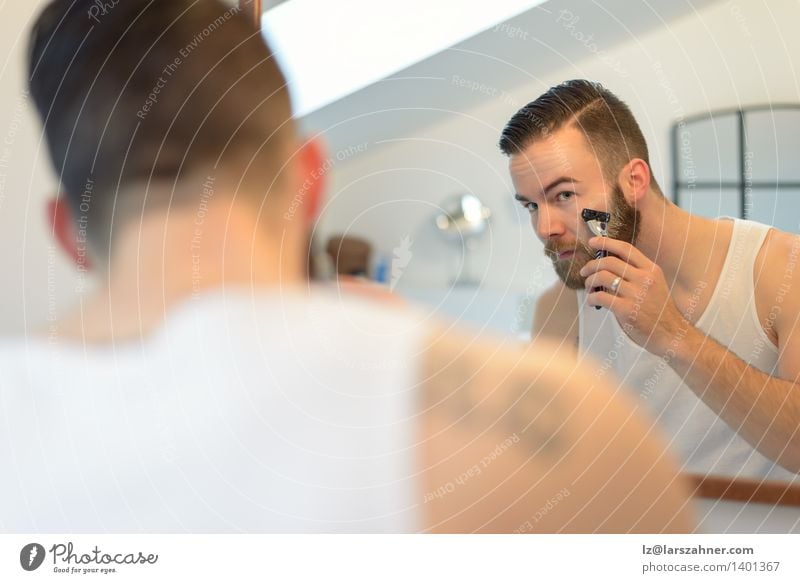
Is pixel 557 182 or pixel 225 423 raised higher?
pixel 557 182

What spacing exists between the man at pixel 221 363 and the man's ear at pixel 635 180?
15 centimetres

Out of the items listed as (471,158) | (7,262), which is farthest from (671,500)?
(7,262)

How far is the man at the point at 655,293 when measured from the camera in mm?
664

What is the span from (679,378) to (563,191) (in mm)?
184

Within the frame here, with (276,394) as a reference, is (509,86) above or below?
above

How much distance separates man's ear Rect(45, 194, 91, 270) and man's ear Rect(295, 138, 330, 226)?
182 mm

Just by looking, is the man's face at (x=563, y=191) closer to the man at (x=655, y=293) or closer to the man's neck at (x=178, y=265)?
the man at (x=655, y=293)

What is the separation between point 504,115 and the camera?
0.67 m

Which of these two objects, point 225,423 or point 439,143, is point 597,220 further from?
point 225,423

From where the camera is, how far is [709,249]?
68 centimetres

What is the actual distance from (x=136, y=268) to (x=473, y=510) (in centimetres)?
34

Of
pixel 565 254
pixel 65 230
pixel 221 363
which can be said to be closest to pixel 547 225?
pixel 565 254

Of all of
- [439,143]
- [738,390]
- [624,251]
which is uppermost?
[439,143]

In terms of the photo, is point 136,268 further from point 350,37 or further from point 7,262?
point 350,37
